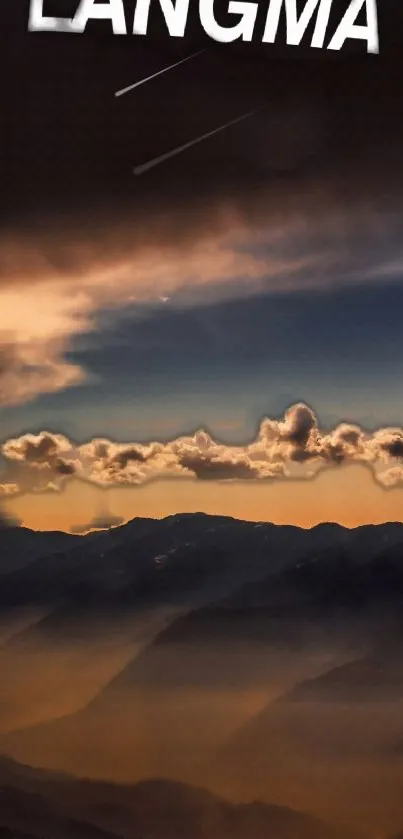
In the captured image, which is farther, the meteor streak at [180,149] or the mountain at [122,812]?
the meteor streak at [180,149]

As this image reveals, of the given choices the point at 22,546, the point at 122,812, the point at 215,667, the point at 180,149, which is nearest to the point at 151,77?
the point at 180,149

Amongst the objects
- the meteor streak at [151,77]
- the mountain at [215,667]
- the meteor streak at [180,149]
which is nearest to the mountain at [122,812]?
the mountain at [215,667]

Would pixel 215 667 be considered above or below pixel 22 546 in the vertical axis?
below

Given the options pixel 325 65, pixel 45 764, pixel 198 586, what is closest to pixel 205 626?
pixel 198 586

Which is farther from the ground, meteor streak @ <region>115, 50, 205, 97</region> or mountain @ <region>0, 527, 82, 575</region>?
meteor streak @ <region>115, 50, 205, 97</region>

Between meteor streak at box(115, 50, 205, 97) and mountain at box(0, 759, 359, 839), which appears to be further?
meteor streak at box(115, 50, 205, 97)

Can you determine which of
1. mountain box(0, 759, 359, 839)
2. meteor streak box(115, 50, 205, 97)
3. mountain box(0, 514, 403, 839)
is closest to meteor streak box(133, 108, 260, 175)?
meteor streak box(115, 50, 205, 97)

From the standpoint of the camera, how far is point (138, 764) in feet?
6.51

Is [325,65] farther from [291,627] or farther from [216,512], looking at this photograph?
[291,627]

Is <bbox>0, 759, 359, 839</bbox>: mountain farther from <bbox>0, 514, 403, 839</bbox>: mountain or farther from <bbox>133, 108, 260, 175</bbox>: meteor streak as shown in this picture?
<bbox>133, 108, 260, 175</bbox>: meteor streak

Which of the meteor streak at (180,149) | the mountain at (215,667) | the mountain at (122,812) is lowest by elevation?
the mountain at (122,812)

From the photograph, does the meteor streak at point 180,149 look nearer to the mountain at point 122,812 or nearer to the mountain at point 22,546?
the mountain at point 22,546

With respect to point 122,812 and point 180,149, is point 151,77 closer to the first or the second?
point 180,149

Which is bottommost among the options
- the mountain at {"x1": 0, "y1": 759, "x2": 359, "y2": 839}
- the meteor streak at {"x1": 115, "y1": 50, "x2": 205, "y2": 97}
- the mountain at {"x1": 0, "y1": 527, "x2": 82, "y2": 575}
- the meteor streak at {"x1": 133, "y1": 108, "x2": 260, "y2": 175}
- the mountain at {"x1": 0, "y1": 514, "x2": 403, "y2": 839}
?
the mountain at {"x1": 0, "y1": 759, "x2": 359, "y2": 839}
